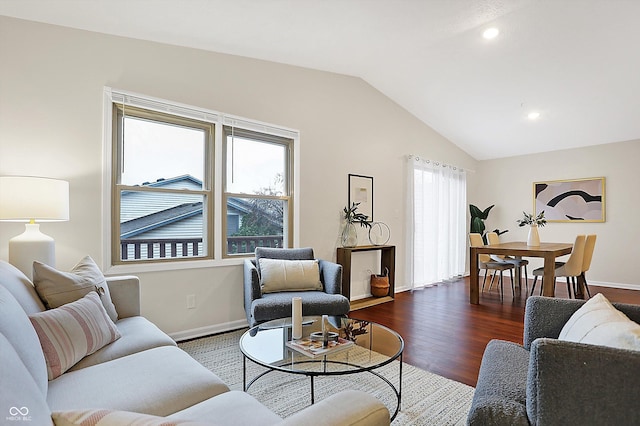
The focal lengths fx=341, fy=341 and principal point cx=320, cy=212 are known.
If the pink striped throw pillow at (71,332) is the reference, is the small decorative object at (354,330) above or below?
below

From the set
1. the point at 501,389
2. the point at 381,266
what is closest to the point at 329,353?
the point at 501,389

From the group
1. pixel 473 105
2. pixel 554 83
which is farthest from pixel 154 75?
Result: pixel 554 83

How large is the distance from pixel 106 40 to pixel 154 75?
1.34ft

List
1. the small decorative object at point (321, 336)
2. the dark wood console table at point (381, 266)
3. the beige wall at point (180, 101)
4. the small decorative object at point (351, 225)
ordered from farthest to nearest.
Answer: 1. the small decorative object at point (351, 225)
2. the dark wood console table at point (381, 266)
3. the beige wall at point (180, 101)
4. the small decorative object at point (321, 336)

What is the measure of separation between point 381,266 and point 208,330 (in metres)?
2.64

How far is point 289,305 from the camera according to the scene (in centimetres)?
285

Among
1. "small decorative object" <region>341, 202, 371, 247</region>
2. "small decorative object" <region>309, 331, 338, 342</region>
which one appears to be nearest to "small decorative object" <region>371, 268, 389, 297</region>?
"small decorative object" <region>341, 202, 371, 247</region>

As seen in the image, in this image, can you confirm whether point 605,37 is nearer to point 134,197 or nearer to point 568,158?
point 568,158

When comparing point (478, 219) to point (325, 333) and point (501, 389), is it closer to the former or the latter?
point (325, 333)

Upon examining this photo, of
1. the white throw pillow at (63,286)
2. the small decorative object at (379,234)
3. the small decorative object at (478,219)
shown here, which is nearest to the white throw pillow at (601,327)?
the white throw pillow at (63,286)

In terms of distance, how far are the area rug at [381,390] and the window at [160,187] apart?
3.60 ft

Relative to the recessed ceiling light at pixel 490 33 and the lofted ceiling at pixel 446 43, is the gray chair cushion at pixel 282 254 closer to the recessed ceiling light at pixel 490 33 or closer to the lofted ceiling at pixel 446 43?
the lofted ceiling at pixel 446 43

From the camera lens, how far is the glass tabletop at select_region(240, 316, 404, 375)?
1.74 m

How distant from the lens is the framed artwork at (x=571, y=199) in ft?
18.7
